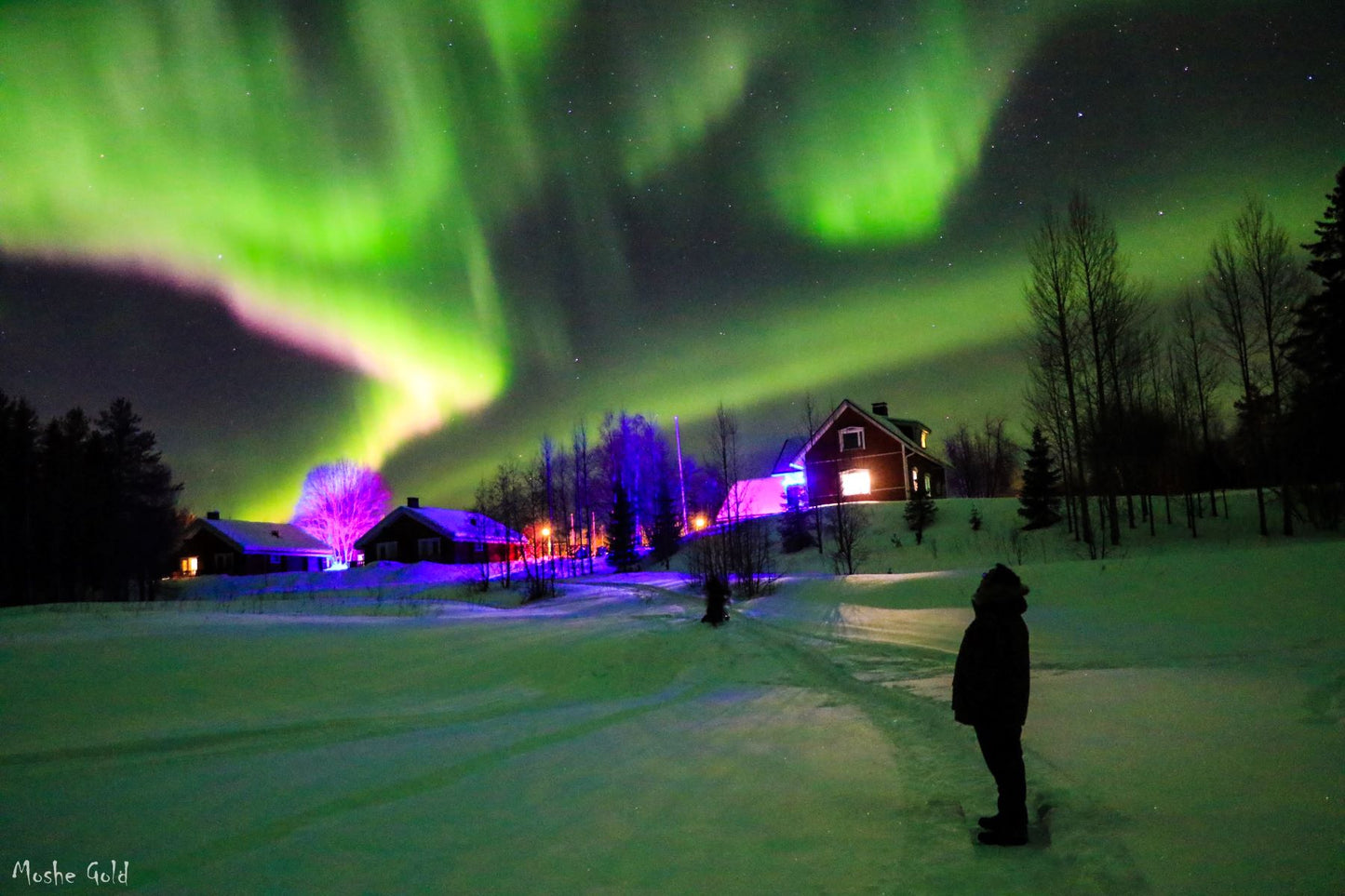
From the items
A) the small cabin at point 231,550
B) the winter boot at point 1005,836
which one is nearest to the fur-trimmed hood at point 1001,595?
the winter boot at point 1005,836

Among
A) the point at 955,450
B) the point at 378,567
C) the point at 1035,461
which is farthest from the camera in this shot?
the point at 955,450

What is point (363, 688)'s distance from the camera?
426 inches

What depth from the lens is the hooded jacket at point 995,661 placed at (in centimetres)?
468

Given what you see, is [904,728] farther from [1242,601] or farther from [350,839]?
[1242,601]

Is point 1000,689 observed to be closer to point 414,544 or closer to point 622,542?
point 622,542

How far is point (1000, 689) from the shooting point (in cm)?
469

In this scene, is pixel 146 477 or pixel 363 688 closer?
pixel 363 688

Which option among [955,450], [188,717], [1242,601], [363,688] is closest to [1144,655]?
[1242,601]

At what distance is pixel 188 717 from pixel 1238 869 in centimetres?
1059

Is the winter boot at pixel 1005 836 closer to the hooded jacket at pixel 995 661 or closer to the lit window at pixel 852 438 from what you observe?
the hooded jacket at pixel 995 661

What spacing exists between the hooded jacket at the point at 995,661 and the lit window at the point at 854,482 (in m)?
45.6

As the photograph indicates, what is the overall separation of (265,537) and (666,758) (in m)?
71.1
